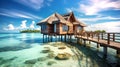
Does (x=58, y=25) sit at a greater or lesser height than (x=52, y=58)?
greater

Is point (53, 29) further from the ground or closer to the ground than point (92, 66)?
further from the ground

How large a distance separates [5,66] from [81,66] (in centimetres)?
797

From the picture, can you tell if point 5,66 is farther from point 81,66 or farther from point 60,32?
point 60,32

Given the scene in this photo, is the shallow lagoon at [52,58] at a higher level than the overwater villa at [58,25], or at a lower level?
lower

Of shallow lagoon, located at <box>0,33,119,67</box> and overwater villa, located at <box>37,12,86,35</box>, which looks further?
overwater villa, located at <box>37,12,86,35</box>

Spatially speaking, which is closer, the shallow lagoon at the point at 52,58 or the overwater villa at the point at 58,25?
the shallow lagoon at the point at 52,58

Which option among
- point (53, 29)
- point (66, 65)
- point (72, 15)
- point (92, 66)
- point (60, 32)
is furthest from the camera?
point (72, 15)

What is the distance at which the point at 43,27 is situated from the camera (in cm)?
2597

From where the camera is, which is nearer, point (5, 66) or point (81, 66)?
point (81, 66)

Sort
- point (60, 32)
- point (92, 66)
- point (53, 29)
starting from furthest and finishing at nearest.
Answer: point (53, 29) → point (60, 32) → point (92, 66)

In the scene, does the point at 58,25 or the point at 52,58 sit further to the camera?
the point at 58,25

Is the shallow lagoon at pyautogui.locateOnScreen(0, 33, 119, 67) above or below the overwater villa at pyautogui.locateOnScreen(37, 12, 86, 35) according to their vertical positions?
below

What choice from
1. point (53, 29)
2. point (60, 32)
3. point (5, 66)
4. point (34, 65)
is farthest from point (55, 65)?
point (53, 29)

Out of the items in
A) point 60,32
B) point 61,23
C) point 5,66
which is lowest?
point 5,66
